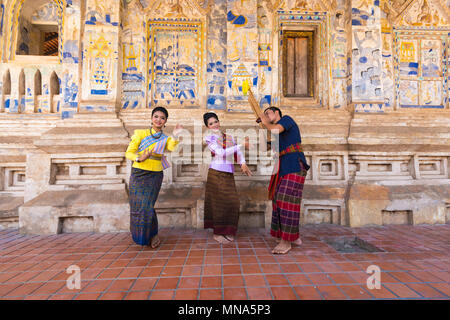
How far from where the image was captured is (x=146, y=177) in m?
2.94

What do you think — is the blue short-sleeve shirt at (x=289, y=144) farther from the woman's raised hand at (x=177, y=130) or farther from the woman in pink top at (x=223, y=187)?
the woman's raised hand at (x=177, y=130)

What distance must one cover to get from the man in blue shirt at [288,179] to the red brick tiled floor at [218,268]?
26 cm

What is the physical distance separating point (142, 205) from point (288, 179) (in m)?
1.84

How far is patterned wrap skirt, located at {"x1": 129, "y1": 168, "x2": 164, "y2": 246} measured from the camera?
9.52 ft

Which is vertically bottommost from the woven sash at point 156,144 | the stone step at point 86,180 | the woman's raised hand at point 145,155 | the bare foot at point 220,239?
the bare foot at point 220,239

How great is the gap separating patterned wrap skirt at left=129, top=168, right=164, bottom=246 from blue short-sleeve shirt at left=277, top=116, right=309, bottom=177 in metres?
1.67

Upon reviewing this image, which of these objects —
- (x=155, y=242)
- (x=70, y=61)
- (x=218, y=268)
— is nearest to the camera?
(x=218, y=268)

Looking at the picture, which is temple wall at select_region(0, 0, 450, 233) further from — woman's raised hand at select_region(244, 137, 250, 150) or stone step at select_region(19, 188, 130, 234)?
woman's raised hand at select_region(244, 137, 250, 150)

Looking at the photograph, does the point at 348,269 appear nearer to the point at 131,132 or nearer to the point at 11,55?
the point at 131,132

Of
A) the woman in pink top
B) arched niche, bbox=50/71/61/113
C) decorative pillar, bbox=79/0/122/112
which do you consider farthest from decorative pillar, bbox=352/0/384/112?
arched niche, bbox=50/71/61/113

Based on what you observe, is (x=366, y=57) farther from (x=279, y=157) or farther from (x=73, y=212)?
(x=73, y=212)

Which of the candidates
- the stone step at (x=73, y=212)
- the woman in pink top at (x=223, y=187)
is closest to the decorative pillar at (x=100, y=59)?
the stone step at (x=73, y=212)

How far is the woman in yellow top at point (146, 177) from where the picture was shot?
2900mm

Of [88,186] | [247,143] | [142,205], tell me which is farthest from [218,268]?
[88,186]
